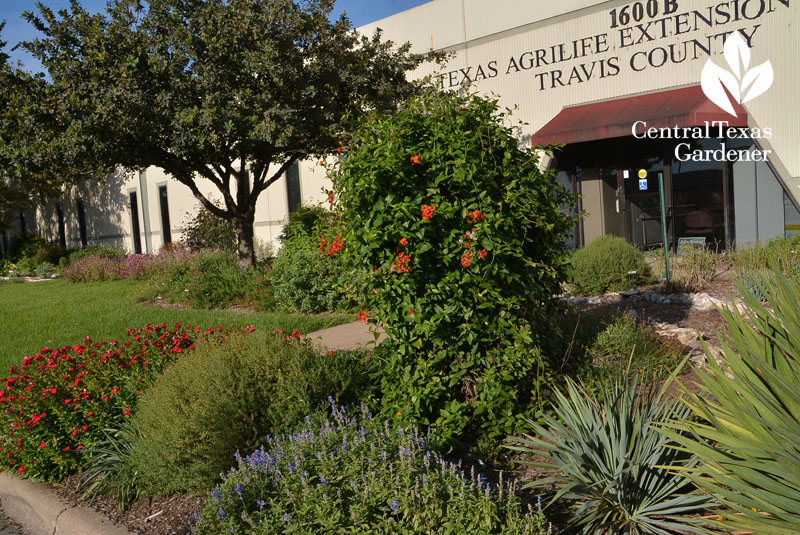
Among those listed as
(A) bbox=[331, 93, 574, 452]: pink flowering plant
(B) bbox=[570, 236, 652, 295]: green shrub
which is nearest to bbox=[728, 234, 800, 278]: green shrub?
(B) bbox=[570, 236, 652, 295]: green shrub

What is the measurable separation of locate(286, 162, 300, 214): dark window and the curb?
14433mm

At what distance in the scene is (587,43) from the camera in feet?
42.9

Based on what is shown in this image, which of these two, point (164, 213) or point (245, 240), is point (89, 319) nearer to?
point (245, 240)

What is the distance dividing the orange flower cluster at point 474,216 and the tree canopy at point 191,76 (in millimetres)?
7547

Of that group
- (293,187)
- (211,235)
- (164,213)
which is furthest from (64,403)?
(164,213)

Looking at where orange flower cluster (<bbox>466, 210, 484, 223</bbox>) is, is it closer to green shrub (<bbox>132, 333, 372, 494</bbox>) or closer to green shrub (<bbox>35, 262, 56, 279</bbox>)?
green shrub (<bbox>132, 333, 372, 494</bbox>)

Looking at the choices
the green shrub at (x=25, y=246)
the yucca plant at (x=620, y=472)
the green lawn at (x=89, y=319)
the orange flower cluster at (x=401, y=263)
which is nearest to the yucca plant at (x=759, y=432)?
the yucca plant at (x=620, y=472)

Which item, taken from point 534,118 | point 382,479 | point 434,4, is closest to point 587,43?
point 534,118

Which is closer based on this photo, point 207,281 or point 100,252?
point 207,281

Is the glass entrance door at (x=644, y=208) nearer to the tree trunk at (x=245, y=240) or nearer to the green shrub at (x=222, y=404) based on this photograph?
the tree trunk at (x=245, y=240)

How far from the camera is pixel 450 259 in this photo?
356 cm

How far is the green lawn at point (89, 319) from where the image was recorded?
8.41 metres

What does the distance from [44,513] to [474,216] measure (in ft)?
9.86

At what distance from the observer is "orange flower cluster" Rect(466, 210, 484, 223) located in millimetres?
3520
